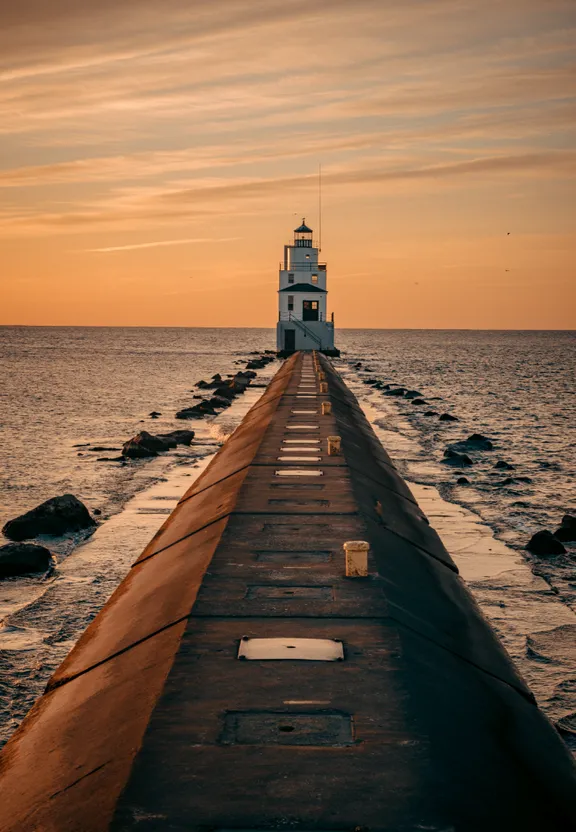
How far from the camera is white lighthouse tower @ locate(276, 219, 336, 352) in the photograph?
77.8 meters

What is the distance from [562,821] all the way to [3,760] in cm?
360

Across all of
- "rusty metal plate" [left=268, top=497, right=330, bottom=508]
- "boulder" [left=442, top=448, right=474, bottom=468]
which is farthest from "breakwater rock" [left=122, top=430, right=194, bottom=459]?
"rusty metal plate" [left=268, top=497, right=330, bottom=508]

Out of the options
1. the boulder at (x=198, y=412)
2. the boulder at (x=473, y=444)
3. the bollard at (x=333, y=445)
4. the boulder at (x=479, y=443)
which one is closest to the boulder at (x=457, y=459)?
the boulder at (x=473, y=444)

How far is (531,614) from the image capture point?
1195 cm

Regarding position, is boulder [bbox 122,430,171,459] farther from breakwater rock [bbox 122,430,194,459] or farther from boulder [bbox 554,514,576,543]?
boulder [bbox 554,514,576,543]

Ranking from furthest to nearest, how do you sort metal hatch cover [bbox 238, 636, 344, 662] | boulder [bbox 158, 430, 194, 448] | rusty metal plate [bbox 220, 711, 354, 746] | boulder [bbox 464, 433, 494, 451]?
boulder [bbox 464, 433, 494, 451]
boulder [bbox 158, 430, 194, 448]
metal hatch cover [bbox 238, 636, 344, 662]
rusty metal plate [bbox 220, 711, 354, 746]

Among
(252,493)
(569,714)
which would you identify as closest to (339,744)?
(569,714)

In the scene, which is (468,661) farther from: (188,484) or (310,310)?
(310,310)

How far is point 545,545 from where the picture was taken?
50.0ft

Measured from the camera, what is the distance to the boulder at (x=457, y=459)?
2616 cm

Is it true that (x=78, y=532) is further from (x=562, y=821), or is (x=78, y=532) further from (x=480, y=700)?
(x=562, y=821)

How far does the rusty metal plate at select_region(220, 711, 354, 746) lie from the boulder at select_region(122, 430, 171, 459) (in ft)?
68.3

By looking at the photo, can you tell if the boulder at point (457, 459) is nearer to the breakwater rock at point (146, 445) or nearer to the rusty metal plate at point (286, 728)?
the breakwater rock at point (146, 445)

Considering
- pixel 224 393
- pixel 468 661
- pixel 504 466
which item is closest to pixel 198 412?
pixel 224 393
